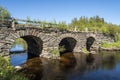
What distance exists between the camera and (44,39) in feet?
98.7

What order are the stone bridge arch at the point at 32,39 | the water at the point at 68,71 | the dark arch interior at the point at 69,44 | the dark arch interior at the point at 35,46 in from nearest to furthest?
the water at the point at 68,71
the stone bridge arch at the point at 32,39
the dark arch interior at the point at 35,46
the dark arch interior at the point at 69,44

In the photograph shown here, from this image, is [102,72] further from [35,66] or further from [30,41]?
[30,41]

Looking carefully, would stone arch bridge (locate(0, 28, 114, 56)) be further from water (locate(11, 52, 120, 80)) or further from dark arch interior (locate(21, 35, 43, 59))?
water (locate(11, 52, 120, 80))

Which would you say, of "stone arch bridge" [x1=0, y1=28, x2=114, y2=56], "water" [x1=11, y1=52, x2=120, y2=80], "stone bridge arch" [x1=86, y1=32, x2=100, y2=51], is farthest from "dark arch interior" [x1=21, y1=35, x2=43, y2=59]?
"stone bridge arch" [x1=86, y1=32, x2=100, y2=51]

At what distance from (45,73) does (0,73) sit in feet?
22.2

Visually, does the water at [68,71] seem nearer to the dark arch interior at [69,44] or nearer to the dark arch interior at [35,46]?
the dark arch interior at [35,46]

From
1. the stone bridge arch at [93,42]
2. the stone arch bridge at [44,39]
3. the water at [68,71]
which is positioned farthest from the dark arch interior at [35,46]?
the stone bridge arch at [93,42]

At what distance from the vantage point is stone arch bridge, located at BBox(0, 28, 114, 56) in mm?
24922

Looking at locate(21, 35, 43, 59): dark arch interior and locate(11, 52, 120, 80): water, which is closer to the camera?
locate(11, 52, 120, 80): water

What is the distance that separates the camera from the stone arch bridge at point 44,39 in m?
24.9

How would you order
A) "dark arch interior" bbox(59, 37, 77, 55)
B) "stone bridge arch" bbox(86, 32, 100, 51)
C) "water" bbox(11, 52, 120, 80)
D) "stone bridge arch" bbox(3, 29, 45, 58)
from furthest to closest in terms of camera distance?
"stone bridge arch" bbox(86, 32, 100, 51) → "dark arch interior" bbox(59, 37, 77, 55) → "stone bridge arch" bbox(3, 29, 45, 58) → "water" bbox(11, 52, 120, 80)

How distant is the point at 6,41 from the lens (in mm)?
24766

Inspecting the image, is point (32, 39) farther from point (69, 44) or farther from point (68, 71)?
point (68, 71)

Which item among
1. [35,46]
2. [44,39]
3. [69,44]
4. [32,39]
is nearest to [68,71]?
[44,39]
